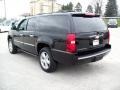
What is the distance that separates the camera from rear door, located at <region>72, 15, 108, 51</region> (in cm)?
515

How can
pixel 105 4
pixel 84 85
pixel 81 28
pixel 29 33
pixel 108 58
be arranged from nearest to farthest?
pixel 84 85 < pixel 81 28 < pixel 29 33 < pixel 108 58 < pixel 105 4

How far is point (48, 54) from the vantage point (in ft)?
18.9

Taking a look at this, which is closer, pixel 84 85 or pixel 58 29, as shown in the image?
pixel 84 85

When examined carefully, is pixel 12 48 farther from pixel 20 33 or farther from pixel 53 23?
pixel 53 23

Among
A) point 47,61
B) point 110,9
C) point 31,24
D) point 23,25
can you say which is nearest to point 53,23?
point 47,61

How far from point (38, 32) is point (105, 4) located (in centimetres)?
6376

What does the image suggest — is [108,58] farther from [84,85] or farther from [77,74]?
[84,85]

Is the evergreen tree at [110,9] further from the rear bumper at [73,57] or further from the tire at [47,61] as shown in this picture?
the rear bumper at [73,57]

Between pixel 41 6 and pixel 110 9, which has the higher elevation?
pixel 41 6

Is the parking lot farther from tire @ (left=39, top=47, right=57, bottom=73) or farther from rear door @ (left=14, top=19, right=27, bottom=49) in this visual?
rear door @ (left=14, top=19, right=27, bottom=49)

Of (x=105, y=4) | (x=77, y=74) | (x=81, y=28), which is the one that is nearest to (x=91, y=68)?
(x=77, y=74)

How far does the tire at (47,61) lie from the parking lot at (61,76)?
146mm

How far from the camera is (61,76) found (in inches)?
221

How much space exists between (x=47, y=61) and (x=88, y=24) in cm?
163
